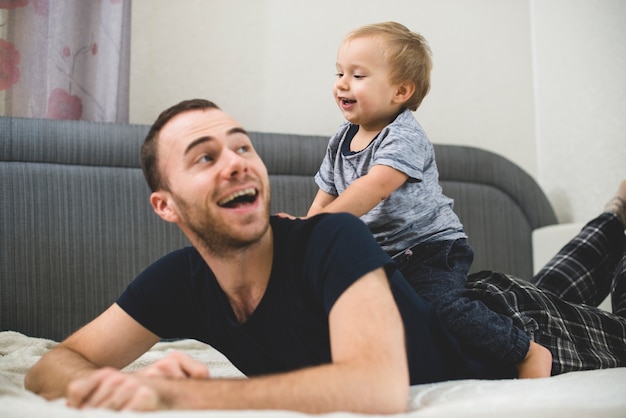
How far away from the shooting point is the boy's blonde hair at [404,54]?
55.9 inches

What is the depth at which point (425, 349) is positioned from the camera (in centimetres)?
116

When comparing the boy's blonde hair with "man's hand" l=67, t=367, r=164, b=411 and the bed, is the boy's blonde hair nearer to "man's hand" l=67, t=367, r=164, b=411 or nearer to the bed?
the bed

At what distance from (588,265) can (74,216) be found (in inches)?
55.7

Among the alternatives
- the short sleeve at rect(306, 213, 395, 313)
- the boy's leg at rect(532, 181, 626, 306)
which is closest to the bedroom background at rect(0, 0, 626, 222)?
the boy's leg at rect(532, 181, 626, 306)

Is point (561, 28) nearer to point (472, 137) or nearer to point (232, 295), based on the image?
point (472, 137)

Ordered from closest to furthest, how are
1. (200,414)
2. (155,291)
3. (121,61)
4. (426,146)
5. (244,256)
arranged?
1. (200,414)
2. (244,256)
3. (155,291)
4. (426,146)
5. (121,61)

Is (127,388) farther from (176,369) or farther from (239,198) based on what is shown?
(239,198)

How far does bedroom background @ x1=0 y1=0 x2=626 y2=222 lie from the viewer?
230cm

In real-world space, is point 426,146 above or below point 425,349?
above

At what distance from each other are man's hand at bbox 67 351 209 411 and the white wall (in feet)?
5.09

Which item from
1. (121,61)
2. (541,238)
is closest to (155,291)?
(121,61)

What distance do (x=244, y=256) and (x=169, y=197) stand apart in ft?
0.61

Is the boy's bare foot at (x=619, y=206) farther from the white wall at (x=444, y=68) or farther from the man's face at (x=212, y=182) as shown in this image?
the man's face at (x=212, y=182)

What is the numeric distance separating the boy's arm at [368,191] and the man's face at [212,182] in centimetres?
19
